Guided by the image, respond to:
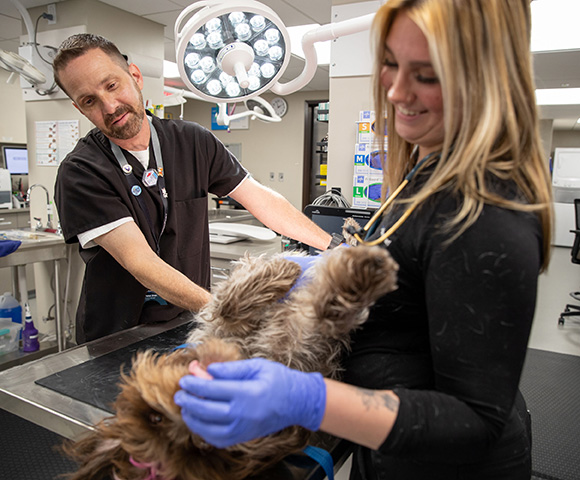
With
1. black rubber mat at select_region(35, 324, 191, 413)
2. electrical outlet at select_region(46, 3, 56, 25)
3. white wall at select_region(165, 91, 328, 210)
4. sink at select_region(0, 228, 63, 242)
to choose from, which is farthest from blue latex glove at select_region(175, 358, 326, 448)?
white wall at select_region(165, 91, 328, 210)

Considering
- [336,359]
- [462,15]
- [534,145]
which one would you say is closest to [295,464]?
[336,359]

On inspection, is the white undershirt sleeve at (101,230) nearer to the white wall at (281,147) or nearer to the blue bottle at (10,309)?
the blue bottle at (10,309)

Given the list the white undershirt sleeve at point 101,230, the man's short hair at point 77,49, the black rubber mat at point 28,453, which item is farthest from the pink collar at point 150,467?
the black rubber mat at point 28,453

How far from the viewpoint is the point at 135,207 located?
1.52m

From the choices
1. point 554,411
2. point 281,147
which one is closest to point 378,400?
point 554,411

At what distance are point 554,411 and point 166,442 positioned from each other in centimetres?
282

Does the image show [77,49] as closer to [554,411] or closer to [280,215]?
[280,215]

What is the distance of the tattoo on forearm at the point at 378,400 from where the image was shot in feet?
1.90

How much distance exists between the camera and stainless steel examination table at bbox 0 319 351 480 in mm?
849

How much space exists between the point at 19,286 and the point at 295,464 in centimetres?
324

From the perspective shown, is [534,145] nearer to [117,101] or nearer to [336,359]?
[336,359]

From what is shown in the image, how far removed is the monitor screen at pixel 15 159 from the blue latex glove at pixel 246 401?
5535 millimetres

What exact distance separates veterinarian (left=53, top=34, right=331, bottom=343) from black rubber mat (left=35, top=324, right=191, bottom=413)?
6.7 inches

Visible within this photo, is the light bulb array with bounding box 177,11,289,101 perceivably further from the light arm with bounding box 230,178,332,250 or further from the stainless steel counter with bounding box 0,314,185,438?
the stainless steel counter with bounding box 0,314,185,438
